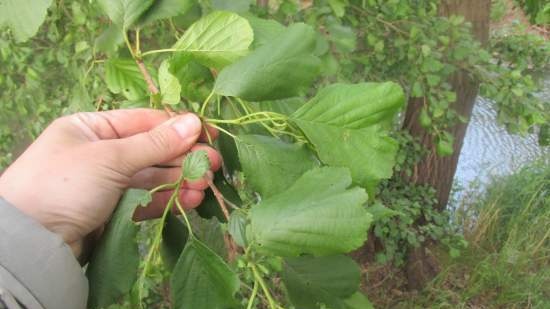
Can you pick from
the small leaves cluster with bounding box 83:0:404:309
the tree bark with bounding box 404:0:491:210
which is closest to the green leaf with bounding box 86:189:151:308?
the small leaves cluster with bounding box 83:0:404:309

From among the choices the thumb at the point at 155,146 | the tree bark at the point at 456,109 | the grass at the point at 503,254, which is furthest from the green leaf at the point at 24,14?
the grass at the point at 503,254

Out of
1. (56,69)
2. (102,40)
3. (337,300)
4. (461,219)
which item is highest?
(102,40)

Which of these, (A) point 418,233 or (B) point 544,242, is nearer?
(A) point 418,233

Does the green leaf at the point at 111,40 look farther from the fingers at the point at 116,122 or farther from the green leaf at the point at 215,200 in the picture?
the green leaf at the point at 215,200

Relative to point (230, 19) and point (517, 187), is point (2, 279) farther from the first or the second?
point (517, 187)

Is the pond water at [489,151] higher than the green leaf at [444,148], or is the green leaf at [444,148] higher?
the green leaf at [444,148]

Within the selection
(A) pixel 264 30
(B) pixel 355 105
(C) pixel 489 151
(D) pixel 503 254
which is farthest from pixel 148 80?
(C) pixel 489 151

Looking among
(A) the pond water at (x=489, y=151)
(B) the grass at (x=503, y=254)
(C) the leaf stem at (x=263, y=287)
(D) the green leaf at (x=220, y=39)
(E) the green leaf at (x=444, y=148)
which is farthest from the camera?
(A) the pond water at (x=489, y=151)

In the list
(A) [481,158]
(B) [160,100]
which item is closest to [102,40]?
(B) [160,100]
